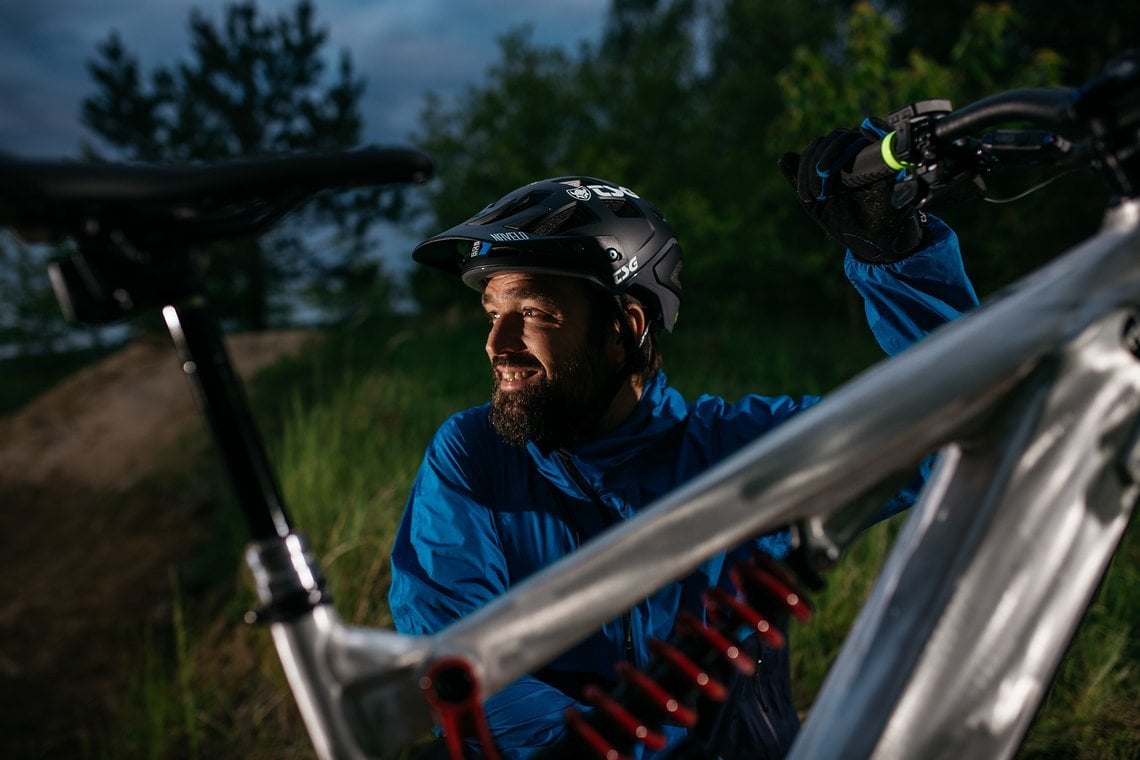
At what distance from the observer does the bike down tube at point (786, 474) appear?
1.04 metres

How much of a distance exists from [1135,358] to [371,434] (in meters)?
6.02

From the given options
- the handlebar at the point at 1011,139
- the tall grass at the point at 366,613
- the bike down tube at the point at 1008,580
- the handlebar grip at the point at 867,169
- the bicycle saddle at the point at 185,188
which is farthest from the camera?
the tall grass at the point at 366,613

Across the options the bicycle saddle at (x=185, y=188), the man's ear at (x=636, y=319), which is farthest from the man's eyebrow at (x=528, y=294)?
the bicycle saddle at (x=185, y=188)

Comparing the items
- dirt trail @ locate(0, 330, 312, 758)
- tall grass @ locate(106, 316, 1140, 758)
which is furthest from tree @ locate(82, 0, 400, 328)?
tall grass @ locate(106, 316, 1140, 758)

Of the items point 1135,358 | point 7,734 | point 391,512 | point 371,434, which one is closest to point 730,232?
point 371,434

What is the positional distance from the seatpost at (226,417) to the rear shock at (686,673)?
1.74ft

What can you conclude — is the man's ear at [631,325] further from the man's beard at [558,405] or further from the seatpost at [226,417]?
the seatpost at [226,417]

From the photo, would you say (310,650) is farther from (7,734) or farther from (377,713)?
(7,734)

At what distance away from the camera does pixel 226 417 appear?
1.09 m

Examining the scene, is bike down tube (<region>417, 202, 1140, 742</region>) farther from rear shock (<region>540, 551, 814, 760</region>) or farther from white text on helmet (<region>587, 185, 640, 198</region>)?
white text on helmet (<region>587, 185, 640, 198</region>)

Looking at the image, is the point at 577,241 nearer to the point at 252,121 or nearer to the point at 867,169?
the point at 867,169

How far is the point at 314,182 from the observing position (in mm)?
1170

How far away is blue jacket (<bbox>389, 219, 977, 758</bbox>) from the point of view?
6.49ft

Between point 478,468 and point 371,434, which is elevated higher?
point 371,434
